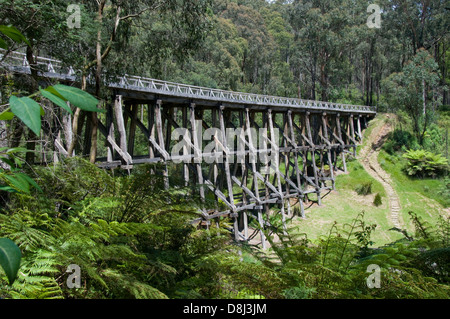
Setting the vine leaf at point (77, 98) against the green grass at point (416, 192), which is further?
the green grass at point (416, 192)

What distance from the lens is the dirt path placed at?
67.8 ft

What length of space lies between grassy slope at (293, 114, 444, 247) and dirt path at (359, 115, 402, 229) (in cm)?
33

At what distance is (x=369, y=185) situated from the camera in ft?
74.9

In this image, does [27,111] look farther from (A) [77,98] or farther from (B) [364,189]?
(B) [364,189]

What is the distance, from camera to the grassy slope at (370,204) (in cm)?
1847

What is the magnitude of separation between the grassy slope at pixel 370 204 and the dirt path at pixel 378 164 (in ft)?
1.10

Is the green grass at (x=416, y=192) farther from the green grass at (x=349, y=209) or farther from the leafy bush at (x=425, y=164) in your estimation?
the green grass at (x=349, y=209)

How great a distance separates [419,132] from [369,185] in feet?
36.3

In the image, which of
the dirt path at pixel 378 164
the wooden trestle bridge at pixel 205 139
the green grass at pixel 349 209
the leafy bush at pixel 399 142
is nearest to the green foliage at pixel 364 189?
the green grass at pixel 349 209

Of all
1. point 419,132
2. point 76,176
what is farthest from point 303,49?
point 76,176

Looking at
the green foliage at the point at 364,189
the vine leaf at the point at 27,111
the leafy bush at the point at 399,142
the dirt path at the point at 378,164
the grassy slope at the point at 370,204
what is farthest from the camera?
the leafy bush at the point at 399,142

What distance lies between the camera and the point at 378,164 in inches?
1073

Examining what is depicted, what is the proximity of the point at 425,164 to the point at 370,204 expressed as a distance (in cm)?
674
